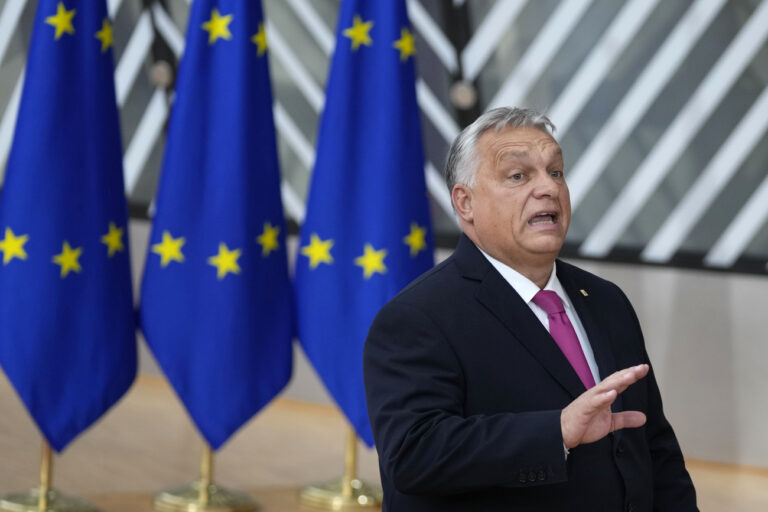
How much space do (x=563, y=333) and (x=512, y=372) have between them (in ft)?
0.56

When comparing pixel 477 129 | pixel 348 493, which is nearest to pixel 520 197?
pixel 477 129

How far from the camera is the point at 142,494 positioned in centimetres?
527

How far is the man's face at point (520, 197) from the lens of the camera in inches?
82.7

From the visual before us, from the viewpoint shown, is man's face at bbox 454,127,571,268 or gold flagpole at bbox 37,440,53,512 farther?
gold flagpole at bbox 37,440,53,512

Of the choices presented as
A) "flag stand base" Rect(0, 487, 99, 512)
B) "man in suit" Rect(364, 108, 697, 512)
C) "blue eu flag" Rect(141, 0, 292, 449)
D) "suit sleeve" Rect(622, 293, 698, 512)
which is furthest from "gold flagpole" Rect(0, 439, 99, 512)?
"suit sleeve" Rect(622, 293, 698, 512)

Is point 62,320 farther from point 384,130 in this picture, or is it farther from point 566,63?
point 566,63

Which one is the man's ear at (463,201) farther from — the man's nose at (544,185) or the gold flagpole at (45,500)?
the gold flagpole at (45,500)

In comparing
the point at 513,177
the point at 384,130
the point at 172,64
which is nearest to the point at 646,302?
the point at 384,130

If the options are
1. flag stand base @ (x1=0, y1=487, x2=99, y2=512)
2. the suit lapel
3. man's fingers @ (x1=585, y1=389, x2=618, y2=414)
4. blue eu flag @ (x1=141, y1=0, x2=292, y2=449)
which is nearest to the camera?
man's fingers @ (x1=585, y1=389, x2=618, y2=414)

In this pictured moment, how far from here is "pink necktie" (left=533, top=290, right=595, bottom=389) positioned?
2111 millimetres

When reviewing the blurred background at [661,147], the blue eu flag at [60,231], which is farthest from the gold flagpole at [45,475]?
the blurred background at [661,147]

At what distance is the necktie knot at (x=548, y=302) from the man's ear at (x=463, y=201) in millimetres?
194

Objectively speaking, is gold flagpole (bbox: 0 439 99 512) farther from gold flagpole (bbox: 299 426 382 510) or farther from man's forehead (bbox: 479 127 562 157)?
man's forehead (bbox: 479 127 562 157)

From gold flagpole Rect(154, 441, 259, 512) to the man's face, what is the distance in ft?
10.3
